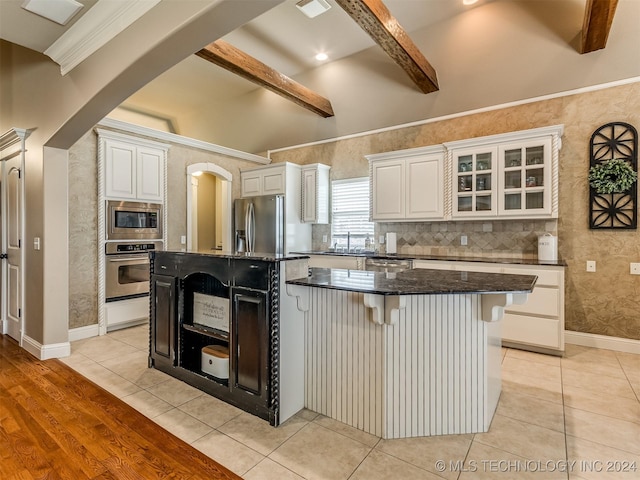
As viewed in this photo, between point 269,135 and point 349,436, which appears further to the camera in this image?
point 269,135

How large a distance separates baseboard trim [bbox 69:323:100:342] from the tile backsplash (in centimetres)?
390

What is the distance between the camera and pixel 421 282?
2.01 meters

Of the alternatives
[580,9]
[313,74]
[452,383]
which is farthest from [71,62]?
[580,9]

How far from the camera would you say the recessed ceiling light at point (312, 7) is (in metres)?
3.41

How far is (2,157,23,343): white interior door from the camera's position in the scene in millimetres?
3783

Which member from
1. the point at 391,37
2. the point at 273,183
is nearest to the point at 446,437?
the point at 391,37

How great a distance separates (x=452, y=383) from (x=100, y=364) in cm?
310

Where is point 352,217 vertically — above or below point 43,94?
below

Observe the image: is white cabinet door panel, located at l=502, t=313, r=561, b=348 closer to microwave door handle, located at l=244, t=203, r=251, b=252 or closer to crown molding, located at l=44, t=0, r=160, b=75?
microwave door handle, located at l=244, t=203, r=251, b=252

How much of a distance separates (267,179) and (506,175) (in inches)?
138

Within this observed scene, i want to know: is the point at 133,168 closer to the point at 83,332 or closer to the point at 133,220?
the point at 133,220

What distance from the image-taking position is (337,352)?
216 centimetres

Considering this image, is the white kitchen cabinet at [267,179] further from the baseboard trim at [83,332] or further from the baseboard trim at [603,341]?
the baseboard trim at [603,341]

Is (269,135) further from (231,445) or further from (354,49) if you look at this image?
(231,445)
